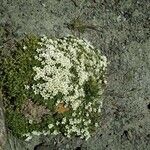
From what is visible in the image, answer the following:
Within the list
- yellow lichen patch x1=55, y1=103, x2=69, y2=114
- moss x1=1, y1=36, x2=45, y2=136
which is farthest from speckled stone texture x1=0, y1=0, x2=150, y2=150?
yellow lichen patch x1=55, y1=103, x2=69, y2=114

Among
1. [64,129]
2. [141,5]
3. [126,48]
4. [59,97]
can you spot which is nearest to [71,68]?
[59,97]

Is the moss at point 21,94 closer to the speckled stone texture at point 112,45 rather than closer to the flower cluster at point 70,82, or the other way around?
the flower cluster at point 70,82

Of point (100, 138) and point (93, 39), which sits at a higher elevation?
point (93, 39)

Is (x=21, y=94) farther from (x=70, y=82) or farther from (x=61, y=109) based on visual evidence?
(x=70, y=82)

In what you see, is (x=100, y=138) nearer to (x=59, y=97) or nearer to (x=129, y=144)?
(x=129, y=144)

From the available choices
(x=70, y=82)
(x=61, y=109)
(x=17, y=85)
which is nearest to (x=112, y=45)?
(x=70, y=82)
